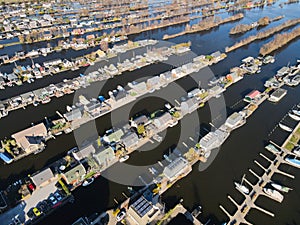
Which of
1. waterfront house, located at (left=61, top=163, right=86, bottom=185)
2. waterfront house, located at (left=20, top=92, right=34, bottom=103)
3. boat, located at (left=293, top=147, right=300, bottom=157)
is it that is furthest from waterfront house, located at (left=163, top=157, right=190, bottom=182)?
waterfront house, located at (left=20, top=92, right=34, bottom=103)

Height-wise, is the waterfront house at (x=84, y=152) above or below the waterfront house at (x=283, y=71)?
above

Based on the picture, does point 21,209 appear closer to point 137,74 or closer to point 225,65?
point 137,74

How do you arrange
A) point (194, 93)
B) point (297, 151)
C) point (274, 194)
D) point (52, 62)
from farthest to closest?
point (52, 62), point (194, 93), point (297, 151), point (274, 194)

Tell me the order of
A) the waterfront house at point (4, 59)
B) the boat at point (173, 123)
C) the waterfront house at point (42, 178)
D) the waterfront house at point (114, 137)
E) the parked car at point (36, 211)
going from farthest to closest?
1. the waterfront house at point (4, 59)
2. the boat at point (173, 123)
3. the waterfront house at point (114, 137)
4. the waterfront house at point (42, 178)
5. the parked car at point (36, 211)

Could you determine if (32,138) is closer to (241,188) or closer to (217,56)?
(241,188)

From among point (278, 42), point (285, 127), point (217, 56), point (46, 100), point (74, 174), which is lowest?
point (285, 127)

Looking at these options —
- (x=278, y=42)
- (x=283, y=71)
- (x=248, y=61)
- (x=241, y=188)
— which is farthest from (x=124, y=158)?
(x=278, y=42)

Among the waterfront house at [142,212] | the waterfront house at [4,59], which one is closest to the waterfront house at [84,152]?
the waterfront house at [142,212]

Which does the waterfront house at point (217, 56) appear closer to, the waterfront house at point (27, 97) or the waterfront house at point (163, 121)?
the waterfront house at point (163, 121)
